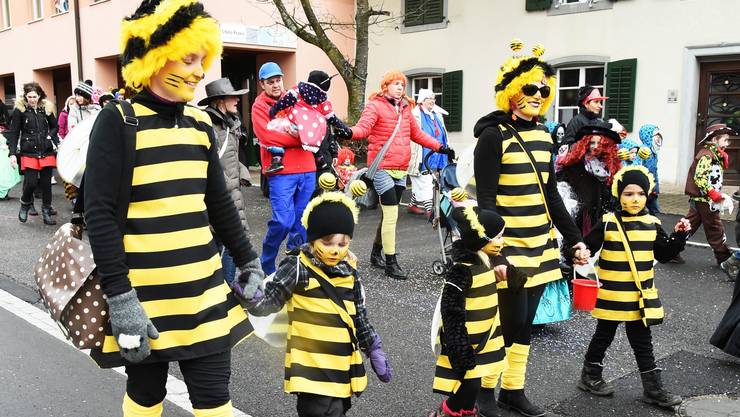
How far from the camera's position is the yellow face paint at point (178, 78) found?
8.48 ft

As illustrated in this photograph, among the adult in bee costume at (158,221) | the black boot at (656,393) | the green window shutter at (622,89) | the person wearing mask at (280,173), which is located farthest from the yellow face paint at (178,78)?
the green window shutter at (622,89)

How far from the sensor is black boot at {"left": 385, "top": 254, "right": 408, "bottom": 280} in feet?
23.1

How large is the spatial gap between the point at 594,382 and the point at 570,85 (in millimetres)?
12243

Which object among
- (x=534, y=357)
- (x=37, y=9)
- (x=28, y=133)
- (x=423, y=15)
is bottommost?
(x=534, y=357)

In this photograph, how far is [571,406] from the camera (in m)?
4.02

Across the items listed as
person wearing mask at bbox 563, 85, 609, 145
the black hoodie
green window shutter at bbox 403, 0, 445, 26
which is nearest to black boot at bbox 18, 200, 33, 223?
A: person wearing mask at bbox 563, 85, 609, 145

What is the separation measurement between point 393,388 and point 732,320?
2.43m

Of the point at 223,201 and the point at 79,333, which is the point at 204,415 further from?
the point at 223,201

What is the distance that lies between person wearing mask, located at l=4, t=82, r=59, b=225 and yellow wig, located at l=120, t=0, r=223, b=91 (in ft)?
28.6

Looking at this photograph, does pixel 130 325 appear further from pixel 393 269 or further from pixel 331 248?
pixel 393 269

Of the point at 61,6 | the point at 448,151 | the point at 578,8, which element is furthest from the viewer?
the point at 61,6

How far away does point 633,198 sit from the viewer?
4.11 meters

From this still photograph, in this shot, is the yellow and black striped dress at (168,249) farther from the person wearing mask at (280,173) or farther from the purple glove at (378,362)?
the person wearing mask at (280,173)

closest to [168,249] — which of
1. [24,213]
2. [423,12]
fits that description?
[24,213]
